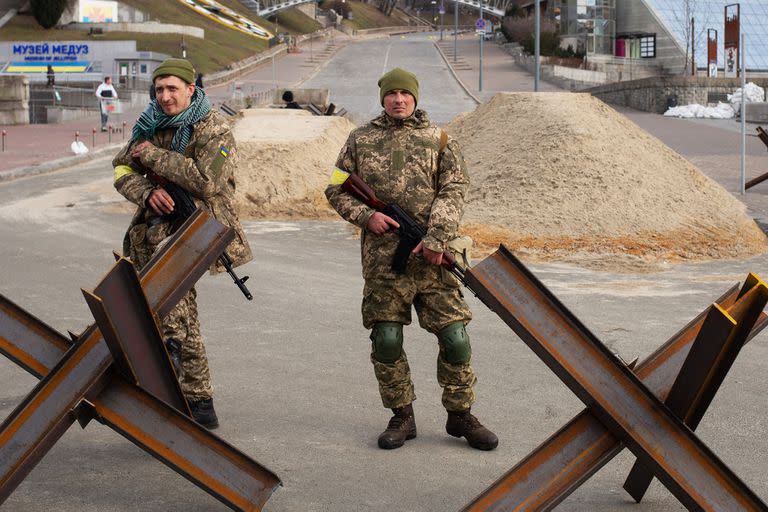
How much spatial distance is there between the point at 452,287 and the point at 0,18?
218ft

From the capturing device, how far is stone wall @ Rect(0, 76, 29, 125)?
37.3 metres

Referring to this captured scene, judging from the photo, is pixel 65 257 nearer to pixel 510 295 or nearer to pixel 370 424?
pixel 370 424

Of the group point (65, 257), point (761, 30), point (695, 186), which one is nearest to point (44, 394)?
point (65, 257)

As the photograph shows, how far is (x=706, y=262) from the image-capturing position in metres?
12.0

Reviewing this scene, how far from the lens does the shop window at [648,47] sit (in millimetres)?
67312

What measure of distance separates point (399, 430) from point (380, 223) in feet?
3.38

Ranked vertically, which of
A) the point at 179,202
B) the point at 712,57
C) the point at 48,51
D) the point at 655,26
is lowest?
the point at 179,202

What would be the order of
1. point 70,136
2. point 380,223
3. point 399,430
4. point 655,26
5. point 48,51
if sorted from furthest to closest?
point 655,26 < point 48,51 < point 70,136 < point 399,430 < point 380,223

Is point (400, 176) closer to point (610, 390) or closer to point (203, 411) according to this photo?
point (203, 411)

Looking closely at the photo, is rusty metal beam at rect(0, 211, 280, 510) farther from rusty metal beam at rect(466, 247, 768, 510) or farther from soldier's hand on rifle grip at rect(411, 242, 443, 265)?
soldier's hand on rifle grip at rect(411, 242, 443, 265)

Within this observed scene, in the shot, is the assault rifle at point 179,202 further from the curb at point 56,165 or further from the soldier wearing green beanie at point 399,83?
the curb at point 56,165

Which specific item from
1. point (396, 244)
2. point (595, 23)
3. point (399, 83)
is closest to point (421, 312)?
point (396, 244)

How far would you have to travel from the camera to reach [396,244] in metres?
5.41

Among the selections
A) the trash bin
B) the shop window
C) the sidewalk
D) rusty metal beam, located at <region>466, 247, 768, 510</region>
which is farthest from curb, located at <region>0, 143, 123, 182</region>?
the shop window
